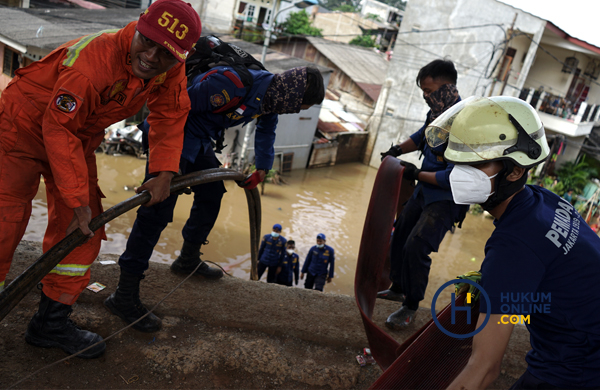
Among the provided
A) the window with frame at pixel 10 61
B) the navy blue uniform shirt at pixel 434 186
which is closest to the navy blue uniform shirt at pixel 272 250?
the navy blue uniform shirt at pixel 434 186

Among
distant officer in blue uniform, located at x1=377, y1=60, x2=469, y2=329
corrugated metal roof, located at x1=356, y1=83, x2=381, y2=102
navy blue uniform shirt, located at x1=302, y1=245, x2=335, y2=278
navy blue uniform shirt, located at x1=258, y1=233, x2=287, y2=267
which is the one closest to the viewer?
distant officer in blue uniform, located at x1=377, y1=60, x2=469, y2=329

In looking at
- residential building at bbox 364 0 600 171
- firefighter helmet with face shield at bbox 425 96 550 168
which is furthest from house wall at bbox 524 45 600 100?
firefighter helmet with face shield at bbox 425 96 550 168

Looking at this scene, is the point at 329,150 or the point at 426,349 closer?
the point at 426,349

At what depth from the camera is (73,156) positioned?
2010mm

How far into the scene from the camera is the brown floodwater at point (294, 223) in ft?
36.4

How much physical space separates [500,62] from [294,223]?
12.1 m

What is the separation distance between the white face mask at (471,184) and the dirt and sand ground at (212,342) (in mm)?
1762

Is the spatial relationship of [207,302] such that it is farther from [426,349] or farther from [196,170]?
[426,349]

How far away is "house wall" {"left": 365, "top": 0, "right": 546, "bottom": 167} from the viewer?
18.8m

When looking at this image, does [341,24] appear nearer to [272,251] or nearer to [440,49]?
[440,49]

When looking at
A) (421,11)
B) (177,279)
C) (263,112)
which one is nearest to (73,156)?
(263,112)

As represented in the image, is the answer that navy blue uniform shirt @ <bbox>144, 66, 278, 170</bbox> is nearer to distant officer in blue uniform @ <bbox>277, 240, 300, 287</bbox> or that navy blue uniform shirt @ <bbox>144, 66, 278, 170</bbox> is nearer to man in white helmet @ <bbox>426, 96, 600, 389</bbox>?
man in white helmet @ <bbox>426, 96, 600, 389</bbox>

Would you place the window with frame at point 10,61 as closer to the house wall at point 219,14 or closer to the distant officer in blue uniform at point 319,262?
the house wall at point 219,14

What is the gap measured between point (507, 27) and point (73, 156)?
20411mm
